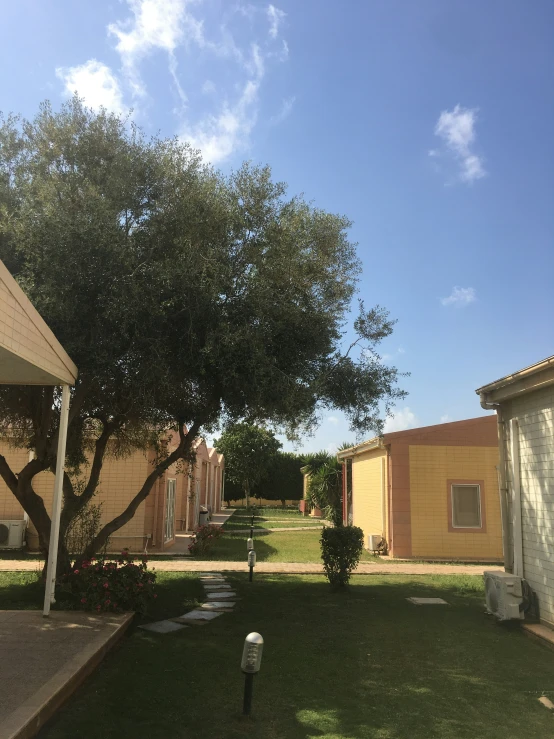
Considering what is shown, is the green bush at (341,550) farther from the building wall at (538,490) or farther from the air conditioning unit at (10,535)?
the air conditioning unit at (10,535)

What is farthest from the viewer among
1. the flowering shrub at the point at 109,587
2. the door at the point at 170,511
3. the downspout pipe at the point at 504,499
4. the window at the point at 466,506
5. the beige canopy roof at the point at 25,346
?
the door at the point at 170,511

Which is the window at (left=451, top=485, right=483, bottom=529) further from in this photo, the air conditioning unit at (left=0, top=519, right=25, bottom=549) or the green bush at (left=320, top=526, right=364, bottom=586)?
the air conditioning unit at (left=0, top=519, right=25, bottom=549)

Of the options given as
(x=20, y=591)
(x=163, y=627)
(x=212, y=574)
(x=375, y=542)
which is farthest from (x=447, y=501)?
(x=20, y=591)

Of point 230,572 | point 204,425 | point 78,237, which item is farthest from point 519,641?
point 78,237

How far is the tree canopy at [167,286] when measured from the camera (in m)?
7.39

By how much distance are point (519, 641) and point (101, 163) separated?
8592 millimetres

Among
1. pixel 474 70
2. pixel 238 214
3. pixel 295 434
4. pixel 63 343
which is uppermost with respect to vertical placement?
pixel 474 70

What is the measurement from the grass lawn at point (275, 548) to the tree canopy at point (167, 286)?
20.8 ft

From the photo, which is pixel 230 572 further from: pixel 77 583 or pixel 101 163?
pixel 101 163

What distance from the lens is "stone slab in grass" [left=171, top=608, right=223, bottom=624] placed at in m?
7.85

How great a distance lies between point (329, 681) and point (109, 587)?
3.48 meters

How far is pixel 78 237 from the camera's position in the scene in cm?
725

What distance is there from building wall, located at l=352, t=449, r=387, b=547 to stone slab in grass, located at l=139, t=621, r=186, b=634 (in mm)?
9434

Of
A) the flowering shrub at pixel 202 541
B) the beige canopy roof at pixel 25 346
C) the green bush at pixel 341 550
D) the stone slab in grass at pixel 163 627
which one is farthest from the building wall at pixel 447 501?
the beige canopy roof at pixel 25 346
